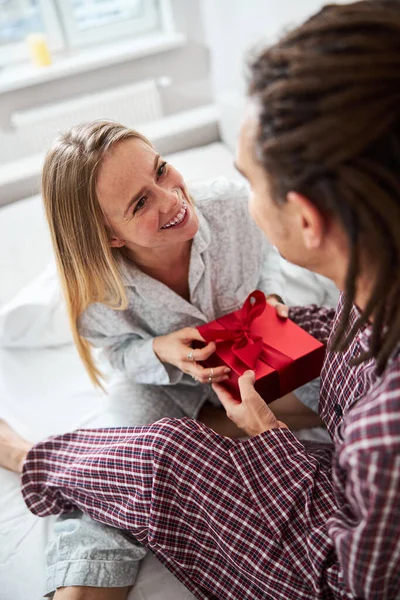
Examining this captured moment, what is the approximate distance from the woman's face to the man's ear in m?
0.48

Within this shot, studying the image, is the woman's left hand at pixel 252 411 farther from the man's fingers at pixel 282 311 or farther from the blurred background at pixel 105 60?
the blurred background at pixel 105 60

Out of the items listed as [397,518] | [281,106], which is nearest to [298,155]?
[281,106]

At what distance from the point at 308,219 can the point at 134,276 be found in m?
0.67

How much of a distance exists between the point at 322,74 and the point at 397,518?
0.51 metres

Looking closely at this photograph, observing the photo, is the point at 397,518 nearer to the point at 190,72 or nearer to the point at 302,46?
the point at 302,46

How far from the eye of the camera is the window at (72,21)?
2697 mm

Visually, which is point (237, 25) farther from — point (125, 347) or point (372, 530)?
point (372, 530)

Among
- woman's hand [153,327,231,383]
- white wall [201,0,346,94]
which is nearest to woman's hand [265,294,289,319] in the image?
woman's hand [153,327,231,383]

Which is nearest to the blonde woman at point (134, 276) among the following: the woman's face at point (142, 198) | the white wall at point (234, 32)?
the woman's face at point (142, 198)

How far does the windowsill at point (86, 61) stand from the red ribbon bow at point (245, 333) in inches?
77.5

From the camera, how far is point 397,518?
63 cm

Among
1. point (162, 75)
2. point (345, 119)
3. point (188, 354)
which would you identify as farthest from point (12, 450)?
point (162, 75)

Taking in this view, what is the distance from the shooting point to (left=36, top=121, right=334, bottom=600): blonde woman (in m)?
1.05

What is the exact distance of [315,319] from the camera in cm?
126
